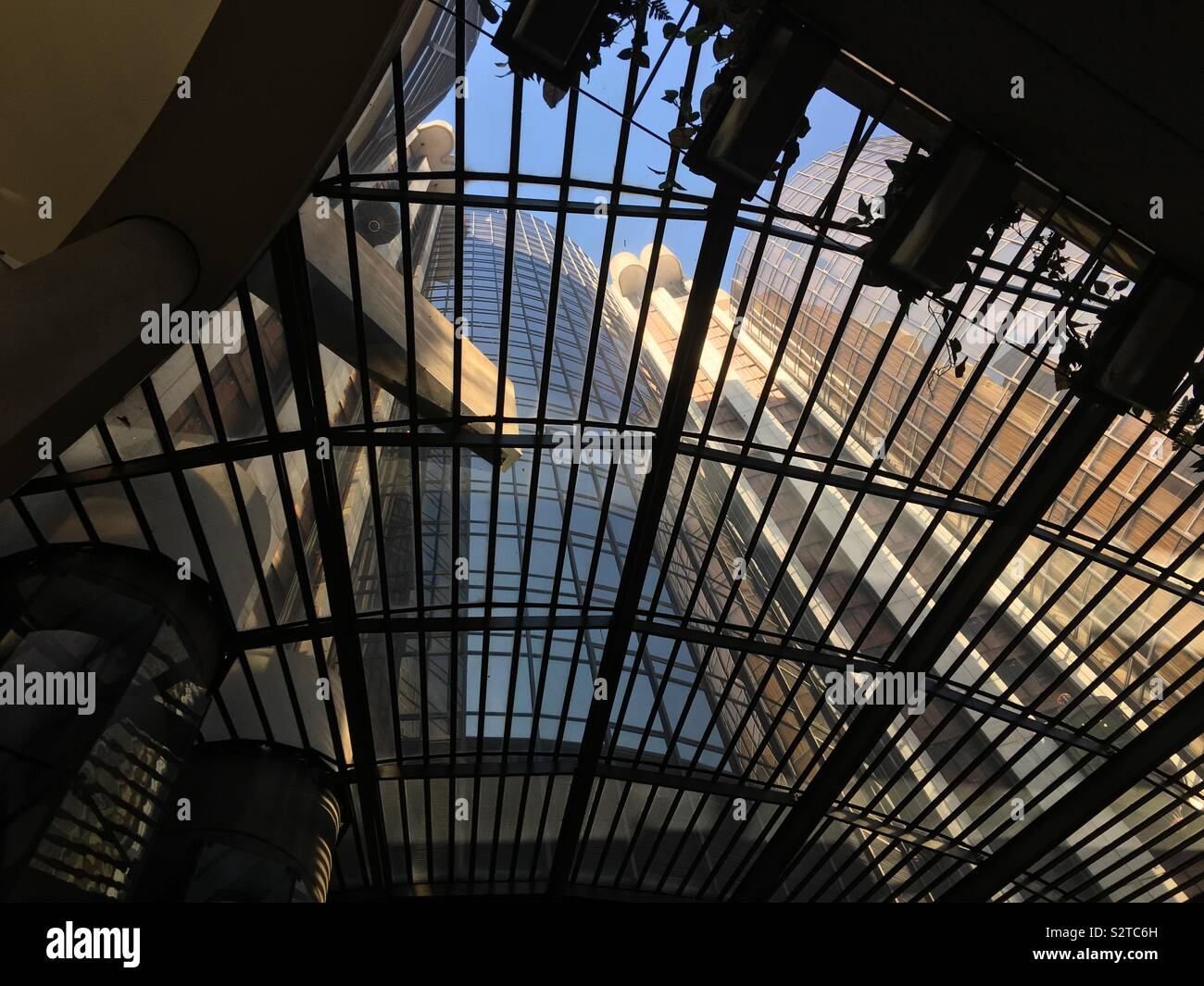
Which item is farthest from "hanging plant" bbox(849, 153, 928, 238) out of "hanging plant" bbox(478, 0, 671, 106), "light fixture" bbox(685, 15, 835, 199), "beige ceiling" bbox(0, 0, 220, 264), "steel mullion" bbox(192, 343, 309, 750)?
"steel mullion" bbox(192, 343, 309, 750)

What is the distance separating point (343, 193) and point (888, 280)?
23.0 ft

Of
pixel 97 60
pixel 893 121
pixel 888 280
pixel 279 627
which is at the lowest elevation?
pixel 888 280

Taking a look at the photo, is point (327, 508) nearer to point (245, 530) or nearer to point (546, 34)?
point (245, 530)

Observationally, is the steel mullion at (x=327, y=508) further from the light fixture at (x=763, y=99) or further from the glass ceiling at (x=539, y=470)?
the light fixture at (x=763, y=99)

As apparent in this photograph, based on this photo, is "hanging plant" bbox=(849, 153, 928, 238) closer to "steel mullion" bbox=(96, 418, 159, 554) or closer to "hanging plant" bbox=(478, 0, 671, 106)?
"hanging plant" bbox=(478, 0, 671, 106)

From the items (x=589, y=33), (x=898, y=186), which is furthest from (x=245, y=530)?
(x=898, y=186)

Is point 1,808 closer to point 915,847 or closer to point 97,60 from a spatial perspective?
point 97,60

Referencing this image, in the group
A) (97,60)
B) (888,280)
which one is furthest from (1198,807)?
(97,60)

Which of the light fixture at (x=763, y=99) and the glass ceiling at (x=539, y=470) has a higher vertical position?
the glass ceiling at (x=539, y=470)

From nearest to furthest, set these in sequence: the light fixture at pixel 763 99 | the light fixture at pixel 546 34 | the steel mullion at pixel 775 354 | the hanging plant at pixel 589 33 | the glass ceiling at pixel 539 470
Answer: the light fixture at pixel 546 34
the hanging plant at pixel 589 33
the light fixture at pixel 763 99
the steel mullion at pixel 775 354
the glass ceiling at pixel 539 470

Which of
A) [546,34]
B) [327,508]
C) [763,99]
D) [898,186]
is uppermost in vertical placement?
[327,508]

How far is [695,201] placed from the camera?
39.3 feet

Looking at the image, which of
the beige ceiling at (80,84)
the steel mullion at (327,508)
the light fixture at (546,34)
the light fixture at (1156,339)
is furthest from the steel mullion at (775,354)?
the beige ceiling at (80,84)
